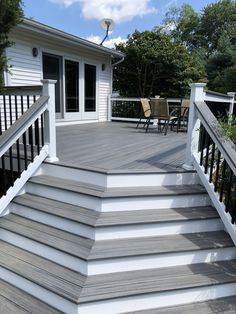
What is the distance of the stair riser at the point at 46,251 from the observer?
7.54 ft

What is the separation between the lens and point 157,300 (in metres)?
2.21

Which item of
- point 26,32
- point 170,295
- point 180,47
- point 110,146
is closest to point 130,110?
point 26,32

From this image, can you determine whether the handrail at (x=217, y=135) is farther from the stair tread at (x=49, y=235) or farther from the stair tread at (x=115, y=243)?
the stair tread at (x=49, y=235)

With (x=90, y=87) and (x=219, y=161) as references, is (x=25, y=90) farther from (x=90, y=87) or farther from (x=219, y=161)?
Answer: (x=90, y=87)

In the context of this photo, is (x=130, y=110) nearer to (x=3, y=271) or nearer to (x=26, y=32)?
(x=26, y=32)

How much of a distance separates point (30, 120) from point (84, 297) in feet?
5.76

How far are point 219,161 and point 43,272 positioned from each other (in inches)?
74.6

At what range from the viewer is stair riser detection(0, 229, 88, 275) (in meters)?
2.30

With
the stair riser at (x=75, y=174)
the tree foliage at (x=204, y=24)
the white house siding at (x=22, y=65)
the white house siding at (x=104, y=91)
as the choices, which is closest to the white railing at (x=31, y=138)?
the stair riser at (x=75, y=174)

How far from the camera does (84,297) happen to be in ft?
6.75

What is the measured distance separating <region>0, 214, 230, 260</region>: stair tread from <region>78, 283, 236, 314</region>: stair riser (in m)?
0.32

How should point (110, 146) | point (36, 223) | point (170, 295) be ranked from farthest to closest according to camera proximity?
point (110, 146) → point (36, 223) → point (170, 295)

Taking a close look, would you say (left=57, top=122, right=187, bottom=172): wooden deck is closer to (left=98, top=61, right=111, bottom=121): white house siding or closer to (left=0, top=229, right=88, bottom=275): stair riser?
(left=0, top=229, right=88, bottom=275): stair riser

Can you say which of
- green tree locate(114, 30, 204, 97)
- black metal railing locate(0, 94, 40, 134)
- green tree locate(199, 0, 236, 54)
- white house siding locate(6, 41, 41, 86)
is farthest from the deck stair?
green tree locate(199, 0, 236, 54)
